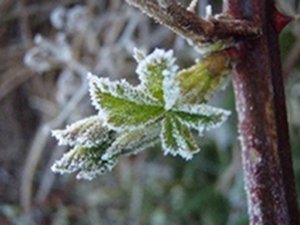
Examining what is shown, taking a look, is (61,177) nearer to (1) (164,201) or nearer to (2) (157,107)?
(1) (164,201)

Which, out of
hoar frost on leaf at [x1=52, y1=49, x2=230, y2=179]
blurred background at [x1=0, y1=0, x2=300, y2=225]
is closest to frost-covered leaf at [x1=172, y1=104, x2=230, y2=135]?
hoar frost on leaf at [x1=52, y1=49, x2=230, y2=179]

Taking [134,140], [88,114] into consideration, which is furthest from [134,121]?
[88,114]

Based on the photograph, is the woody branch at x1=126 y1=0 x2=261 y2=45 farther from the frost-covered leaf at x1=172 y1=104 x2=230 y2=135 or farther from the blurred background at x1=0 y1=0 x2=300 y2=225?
the blurred background at x1=0 y1=0 x2=300 y2=225

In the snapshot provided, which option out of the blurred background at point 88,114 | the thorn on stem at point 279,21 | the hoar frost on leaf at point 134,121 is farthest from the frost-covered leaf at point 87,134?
the blurred background at point 88,114

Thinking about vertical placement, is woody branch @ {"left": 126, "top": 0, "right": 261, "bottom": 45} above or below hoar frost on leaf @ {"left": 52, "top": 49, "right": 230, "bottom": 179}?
above

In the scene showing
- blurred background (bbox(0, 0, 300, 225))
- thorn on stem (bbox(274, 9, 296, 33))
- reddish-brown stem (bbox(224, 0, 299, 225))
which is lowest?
reddish-brown stem (bbox(224, 0, 299, 225))

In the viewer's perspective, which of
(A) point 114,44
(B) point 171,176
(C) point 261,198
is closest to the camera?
(C) point 261,198

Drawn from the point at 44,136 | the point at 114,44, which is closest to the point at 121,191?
the point at 44,136
